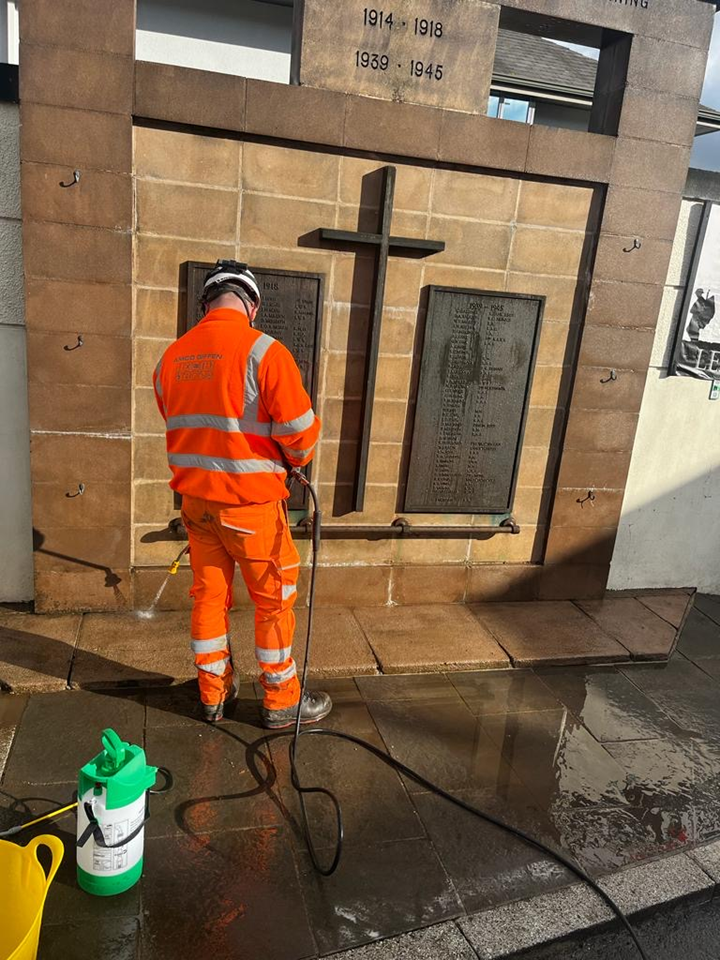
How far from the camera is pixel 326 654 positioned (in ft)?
15.0

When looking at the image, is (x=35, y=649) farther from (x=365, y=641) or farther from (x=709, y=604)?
(x=709, y=604)

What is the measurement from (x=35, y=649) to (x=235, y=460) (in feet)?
6.79

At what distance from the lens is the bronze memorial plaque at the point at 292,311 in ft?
14.8

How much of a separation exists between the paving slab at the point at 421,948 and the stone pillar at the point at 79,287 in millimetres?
2969

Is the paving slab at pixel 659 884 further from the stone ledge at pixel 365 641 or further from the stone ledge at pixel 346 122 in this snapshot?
Result: the stone ledge at pixel 346 122

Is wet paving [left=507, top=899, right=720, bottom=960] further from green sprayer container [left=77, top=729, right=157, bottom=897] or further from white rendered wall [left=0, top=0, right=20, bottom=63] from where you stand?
white rendered wall [left=0, top=0, right=20, bottom=63]

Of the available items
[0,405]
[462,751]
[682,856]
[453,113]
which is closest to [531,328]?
[453,113]

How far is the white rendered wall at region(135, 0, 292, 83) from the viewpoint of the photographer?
38.5 ft

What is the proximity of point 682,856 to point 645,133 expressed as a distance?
4550mm

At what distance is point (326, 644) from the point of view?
4688 mm

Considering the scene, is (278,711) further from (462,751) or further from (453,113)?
(453,113)

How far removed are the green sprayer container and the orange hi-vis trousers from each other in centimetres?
101

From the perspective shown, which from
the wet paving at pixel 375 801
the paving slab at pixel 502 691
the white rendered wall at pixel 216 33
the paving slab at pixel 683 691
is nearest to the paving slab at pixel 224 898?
the wet paving at pixel 375 801

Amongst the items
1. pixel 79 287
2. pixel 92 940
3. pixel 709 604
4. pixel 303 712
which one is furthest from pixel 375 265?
pixel 709 604
